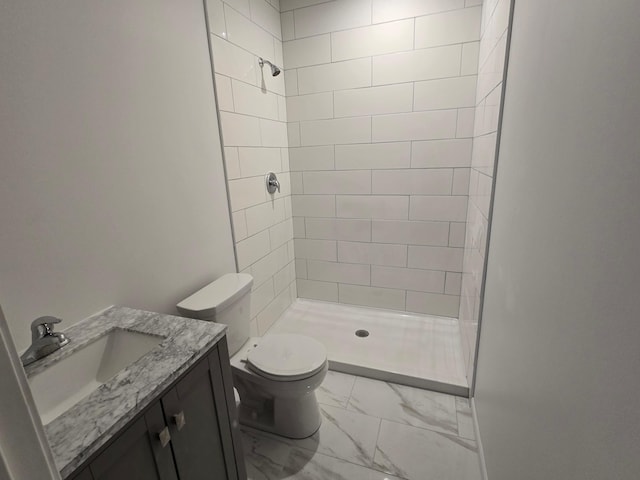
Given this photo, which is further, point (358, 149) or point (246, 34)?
point (358, 149)

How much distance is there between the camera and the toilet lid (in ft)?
4.54

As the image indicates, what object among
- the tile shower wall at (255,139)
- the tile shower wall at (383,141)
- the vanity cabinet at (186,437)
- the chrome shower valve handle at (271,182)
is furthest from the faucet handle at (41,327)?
the tile shower wall at (383,141)

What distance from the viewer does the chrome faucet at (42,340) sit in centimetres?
84

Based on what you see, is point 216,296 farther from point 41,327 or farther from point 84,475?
point 84,475

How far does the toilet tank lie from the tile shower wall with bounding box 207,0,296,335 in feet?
1.14

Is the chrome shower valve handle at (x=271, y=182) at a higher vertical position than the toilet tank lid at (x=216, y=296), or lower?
higher

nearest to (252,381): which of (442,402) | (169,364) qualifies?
(169,364)

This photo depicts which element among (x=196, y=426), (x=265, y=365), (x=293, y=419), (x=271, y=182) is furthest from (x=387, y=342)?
(x=196, y=426)

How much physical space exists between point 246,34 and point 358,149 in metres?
1.02

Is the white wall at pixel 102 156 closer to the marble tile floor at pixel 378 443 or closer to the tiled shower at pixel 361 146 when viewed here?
the tiled shower at pixel 361 146

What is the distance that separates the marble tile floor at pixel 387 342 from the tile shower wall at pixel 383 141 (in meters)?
0.14

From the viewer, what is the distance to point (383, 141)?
7.20 feet

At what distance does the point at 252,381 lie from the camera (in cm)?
145

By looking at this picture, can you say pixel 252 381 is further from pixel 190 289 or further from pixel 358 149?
pixel 358 149
